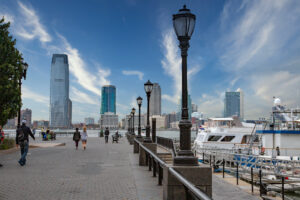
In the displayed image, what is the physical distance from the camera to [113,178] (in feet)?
32.9

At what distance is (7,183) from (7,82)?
13.1m

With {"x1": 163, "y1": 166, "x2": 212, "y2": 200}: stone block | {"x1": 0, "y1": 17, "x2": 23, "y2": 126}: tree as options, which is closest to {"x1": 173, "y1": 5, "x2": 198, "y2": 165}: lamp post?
{"x1": 163, "y1": 166, "x2": 212, "y2": 200}: stone block

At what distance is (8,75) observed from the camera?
20.9m

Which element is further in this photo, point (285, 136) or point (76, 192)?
point (285, 136)

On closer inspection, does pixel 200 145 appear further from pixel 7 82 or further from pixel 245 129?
pixel 7 82

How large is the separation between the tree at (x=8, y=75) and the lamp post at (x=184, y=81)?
16243 mm

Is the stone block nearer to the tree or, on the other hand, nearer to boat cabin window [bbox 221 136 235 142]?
the tree

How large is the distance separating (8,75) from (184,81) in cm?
1759

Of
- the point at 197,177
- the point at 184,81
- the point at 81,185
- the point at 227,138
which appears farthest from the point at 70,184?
the point at 227,138

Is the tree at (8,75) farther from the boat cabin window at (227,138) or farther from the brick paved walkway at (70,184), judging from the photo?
the boat cabin window at (227,138)

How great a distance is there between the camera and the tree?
797 inches

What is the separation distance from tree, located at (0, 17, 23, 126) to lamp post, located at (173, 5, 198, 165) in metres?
16.2

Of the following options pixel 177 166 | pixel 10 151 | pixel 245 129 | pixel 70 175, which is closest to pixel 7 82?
pixel 10 151

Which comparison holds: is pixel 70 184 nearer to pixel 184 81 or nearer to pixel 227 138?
pixel 184 81
